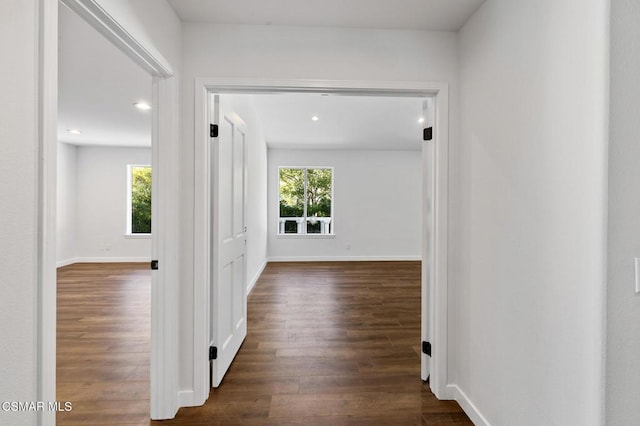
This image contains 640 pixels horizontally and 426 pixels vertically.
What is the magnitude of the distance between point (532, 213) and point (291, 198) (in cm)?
622

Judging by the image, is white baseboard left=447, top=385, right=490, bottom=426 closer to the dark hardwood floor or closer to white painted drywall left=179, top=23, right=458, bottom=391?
the dark hardwood floor

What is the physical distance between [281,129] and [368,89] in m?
4.12

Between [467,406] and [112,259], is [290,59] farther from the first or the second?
[112,259]

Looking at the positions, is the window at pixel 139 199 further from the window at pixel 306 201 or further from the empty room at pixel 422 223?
the empty room at pixel 422 223

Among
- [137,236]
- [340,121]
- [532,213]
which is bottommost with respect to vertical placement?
[137,236]

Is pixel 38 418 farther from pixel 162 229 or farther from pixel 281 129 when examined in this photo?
pixel 281 129

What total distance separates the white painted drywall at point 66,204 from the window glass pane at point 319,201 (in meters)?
5.08

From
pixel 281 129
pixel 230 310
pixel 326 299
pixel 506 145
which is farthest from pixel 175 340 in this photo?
pixel 281 129

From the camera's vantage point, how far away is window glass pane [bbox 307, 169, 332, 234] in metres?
7.39

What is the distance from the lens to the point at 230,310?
2.53m

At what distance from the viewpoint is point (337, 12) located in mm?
1924

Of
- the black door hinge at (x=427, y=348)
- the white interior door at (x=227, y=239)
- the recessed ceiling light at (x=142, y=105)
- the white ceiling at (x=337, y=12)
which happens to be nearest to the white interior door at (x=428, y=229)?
the black door hinge at (x=427, y=348)

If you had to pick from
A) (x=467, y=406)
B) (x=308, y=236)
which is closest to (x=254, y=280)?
(x=308, y=236)

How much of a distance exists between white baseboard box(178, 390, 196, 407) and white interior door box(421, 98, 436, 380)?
160cm
